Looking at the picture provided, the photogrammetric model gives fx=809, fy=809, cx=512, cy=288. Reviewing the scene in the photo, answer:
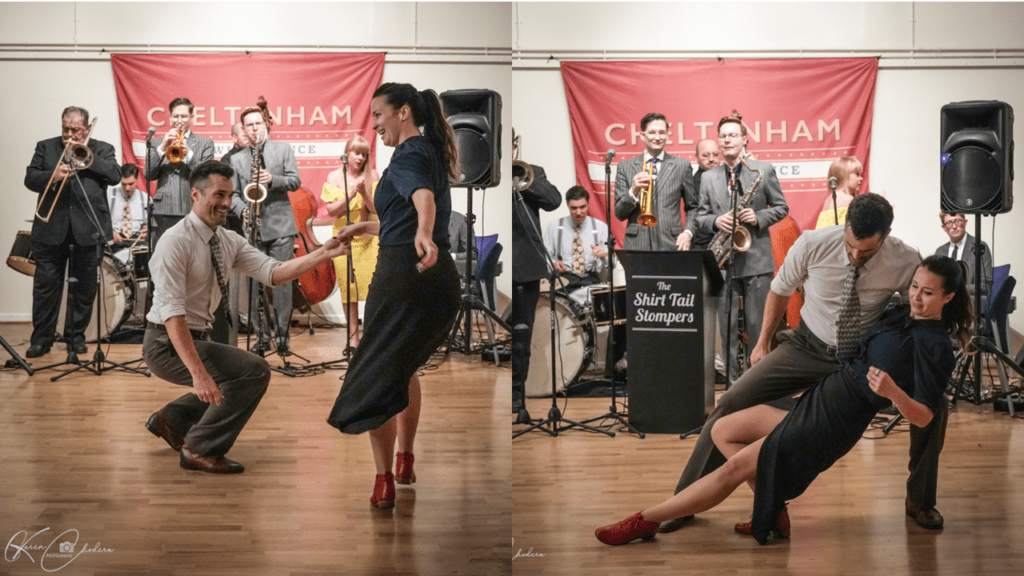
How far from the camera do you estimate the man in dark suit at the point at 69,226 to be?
8.79 ft

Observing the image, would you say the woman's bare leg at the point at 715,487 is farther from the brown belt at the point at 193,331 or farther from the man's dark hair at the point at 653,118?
the brown belt at the point at 193,331

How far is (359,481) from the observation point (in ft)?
9.48

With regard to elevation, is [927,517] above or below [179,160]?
below

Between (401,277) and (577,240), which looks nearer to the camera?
(401,277)

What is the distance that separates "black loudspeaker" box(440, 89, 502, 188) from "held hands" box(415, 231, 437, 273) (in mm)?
434

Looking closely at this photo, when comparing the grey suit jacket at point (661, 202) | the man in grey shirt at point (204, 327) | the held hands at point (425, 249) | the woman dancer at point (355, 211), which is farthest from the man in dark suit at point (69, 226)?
the grey suit jacket at point (661, 202)

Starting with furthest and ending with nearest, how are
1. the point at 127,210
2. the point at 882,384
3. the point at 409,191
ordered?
the point at 127,210 < the point at 409,191 < the point at 882,384

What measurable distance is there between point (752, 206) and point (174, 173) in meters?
2.09

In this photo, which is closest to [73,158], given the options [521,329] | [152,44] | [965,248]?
[152,44]

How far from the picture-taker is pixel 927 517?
260cm

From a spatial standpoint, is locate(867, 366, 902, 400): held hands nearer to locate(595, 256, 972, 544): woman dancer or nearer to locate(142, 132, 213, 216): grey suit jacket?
locate(595, 256, 972, 544): woman dancer

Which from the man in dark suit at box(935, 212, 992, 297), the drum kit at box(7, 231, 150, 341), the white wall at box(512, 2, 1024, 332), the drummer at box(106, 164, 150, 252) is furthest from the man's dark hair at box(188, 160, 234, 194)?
the man in dark suit at box(935, 212, 992, 297)

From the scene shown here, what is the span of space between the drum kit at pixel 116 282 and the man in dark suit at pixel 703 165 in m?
2.00

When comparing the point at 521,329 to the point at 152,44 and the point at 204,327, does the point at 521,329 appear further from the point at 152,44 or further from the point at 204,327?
the point at 152,44
